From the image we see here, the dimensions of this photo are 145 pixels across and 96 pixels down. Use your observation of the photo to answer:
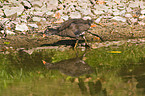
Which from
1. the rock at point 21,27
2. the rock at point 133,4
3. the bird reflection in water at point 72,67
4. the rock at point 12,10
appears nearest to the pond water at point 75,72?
the bird reflection in water at point 72,67

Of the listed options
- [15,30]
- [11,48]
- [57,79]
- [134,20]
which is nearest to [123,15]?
[134,20]

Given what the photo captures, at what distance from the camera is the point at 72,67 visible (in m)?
5.20

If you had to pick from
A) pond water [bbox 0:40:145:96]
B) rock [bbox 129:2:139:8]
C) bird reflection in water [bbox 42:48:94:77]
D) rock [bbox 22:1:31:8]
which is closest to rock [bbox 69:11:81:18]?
rock [bbox 22:1:31:8]

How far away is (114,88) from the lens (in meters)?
3.96

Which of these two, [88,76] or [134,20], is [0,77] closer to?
[88,76]

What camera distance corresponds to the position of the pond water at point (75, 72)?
3.94m

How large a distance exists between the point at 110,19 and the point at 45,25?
2.20 m

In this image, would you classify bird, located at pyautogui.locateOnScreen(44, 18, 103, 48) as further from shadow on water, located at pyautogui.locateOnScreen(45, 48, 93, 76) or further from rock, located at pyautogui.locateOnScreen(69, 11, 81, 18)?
rock, located at pyautogui.locateOnScreen(69, 11, 81, 18)

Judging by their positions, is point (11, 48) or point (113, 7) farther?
point (113, 7)

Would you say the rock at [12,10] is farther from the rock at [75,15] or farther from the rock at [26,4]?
the rock at [75,15]

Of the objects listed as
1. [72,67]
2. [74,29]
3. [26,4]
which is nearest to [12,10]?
[26,4]

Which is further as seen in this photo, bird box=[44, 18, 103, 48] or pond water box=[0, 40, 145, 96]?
bird box=[44, 18, 103, 48]

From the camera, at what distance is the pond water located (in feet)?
12.9

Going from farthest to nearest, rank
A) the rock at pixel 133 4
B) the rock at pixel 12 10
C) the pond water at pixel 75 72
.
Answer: the rock at pixel 133 4, the rock at pixel 12 10, the pond water at pixel 75 72
